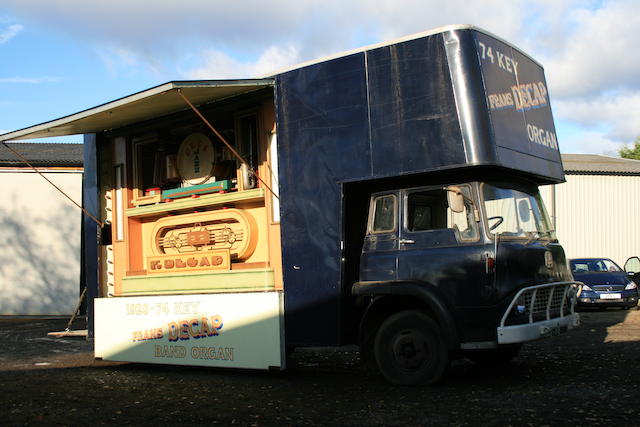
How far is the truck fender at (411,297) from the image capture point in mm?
8055

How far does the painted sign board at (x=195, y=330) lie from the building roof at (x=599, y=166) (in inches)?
859

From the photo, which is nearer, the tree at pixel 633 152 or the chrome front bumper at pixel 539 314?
the chrome front bumper at pixel 539 314

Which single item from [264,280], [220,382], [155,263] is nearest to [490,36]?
[264,280]

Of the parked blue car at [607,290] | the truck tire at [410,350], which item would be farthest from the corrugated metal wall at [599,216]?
the truck tire at [410,350]

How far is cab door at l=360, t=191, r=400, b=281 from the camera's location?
341 inches

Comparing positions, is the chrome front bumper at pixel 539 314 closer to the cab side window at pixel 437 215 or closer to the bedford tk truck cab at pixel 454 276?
the bedford tk truck cab at pixel 454 276

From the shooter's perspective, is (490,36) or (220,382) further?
(220,382)

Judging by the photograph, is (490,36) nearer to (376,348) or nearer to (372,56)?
(372,56)

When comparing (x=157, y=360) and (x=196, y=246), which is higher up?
(x=196, y=246)

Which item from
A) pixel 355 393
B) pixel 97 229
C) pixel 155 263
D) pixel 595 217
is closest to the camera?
pixel 355 393

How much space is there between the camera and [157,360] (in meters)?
10.8

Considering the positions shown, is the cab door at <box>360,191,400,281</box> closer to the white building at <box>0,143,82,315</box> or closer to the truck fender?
the truck fender

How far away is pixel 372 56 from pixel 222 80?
2.04 meters

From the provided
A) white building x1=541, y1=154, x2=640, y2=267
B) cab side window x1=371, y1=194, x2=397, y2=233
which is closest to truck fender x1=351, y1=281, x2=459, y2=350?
cab side window x1=371, y1=194, x2=397, y2=233
